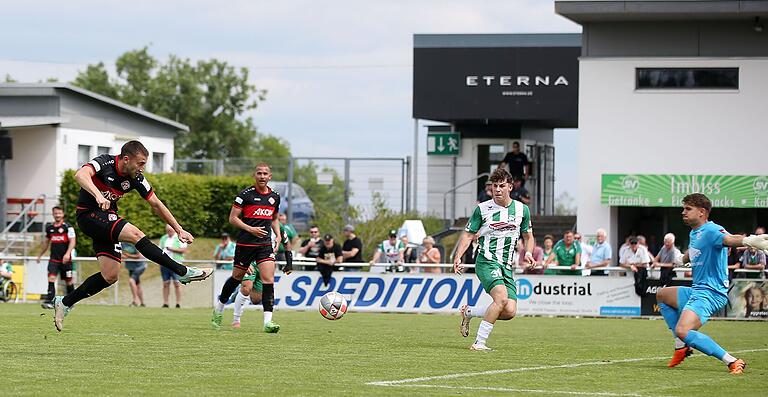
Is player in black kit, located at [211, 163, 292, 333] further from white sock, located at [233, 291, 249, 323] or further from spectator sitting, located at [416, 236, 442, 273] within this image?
spectator sitting, located at [416, 236, 442, 273]

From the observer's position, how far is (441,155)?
138 ft

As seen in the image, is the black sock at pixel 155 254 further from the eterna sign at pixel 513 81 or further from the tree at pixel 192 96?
the tree at pixel 192 96

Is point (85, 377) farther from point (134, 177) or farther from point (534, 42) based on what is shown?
point (534, 42)

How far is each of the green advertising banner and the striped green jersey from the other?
62.1 feet

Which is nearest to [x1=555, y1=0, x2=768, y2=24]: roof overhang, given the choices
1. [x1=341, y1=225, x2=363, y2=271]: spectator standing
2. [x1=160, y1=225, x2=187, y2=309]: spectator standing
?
[x1=341, y1=225, x2=363, y2=271]: spectator standing

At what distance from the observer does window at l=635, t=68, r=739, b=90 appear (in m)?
32.2

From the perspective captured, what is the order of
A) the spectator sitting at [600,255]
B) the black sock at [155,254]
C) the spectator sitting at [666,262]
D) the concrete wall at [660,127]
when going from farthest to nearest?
the concrete wall at [660,127] < the spectator sitting at [600,255] < the spectator sitting at [666,262] < the black sock at [155,254]

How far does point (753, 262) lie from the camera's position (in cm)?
2547

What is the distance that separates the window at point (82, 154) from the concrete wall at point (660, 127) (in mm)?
18166

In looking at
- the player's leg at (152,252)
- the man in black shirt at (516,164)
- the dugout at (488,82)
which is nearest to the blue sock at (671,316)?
the player's leg at (152,252)

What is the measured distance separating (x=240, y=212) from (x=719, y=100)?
63.9ft

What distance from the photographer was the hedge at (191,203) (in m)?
40.3

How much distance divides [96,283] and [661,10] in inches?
836

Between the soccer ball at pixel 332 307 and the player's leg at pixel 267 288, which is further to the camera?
the soccer ball at pixel 332 307
